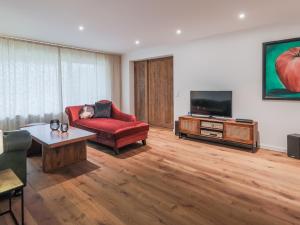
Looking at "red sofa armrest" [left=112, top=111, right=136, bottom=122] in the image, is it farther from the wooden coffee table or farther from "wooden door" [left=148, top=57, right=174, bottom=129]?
"wooden door" [left=148, top=57, right=174, bottom=129]

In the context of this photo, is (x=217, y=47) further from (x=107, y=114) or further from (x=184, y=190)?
(x=184, y=190)

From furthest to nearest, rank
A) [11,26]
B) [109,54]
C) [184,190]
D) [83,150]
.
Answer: [109,54] → [11,26] → [83,150] → [184,190]

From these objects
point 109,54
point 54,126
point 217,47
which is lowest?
point 54,126

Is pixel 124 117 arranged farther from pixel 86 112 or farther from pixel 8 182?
pixel 8 182

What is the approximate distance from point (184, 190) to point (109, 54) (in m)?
5.32

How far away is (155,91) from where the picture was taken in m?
6.16

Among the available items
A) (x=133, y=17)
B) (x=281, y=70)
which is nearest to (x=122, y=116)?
(x=133, y=17)

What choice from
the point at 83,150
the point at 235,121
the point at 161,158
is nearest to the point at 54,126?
the point at 83,150

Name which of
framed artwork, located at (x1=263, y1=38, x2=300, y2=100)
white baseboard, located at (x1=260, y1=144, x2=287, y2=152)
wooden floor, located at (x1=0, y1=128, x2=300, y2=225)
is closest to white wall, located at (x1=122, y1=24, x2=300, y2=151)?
white baseboard, located at (x1=260, y1=144, x2=287, y2=152)

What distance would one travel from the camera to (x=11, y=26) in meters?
3.83

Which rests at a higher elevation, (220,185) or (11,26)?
(11,26)

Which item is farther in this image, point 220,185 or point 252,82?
point 252,82

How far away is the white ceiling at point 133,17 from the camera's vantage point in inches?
113

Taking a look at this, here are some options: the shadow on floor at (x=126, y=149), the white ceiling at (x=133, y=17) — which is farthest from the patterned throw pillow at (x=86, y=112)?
the white ceiling at (x=133, y=17)
